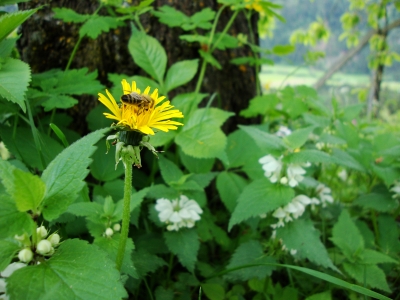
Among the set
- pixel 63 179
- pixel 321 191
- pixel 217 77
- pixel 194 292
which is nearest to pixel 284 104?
pixel 217 77

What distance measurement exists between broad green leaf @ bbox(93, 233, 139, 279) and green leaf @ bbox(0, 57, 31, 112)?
37cm

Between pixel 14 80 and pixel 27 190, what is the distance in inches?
13.2

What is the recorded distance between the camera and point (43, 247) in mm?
636

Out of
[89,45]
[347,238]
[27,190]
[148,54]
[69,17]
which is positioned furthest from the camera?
[89,45]

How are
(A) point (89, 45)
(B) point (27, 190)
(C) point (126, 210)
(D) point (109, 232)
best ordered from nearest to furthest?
(B) point (27, 190)
(C) point (126, 210)
(D) point (109, 232)
(A) point (89, 45)

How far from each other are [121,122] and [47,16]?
3.57ft

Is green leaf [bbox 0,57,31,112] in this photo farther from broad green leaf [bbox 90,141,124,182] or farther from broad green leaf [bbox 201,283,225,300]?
broad green leaf [bbox 201,283,225,300]

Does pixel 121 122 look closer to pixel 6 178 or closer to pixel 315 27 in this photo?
pixel 6 178

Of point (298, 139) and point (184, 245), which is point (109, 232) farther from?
point (298, 139)

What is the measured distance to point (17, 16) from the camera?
0.83m

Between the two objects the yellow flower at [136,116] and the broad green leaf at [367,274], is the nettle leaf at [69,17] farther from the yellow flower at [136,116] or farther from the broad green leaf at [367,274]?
the broad green leaf at [367,274]

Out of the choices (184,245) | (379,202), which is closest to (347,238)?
(379,202)

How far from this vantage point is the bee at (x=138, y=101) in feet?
2.22

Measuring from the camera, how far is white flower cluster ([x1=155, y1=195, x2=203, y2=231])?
111 cm
